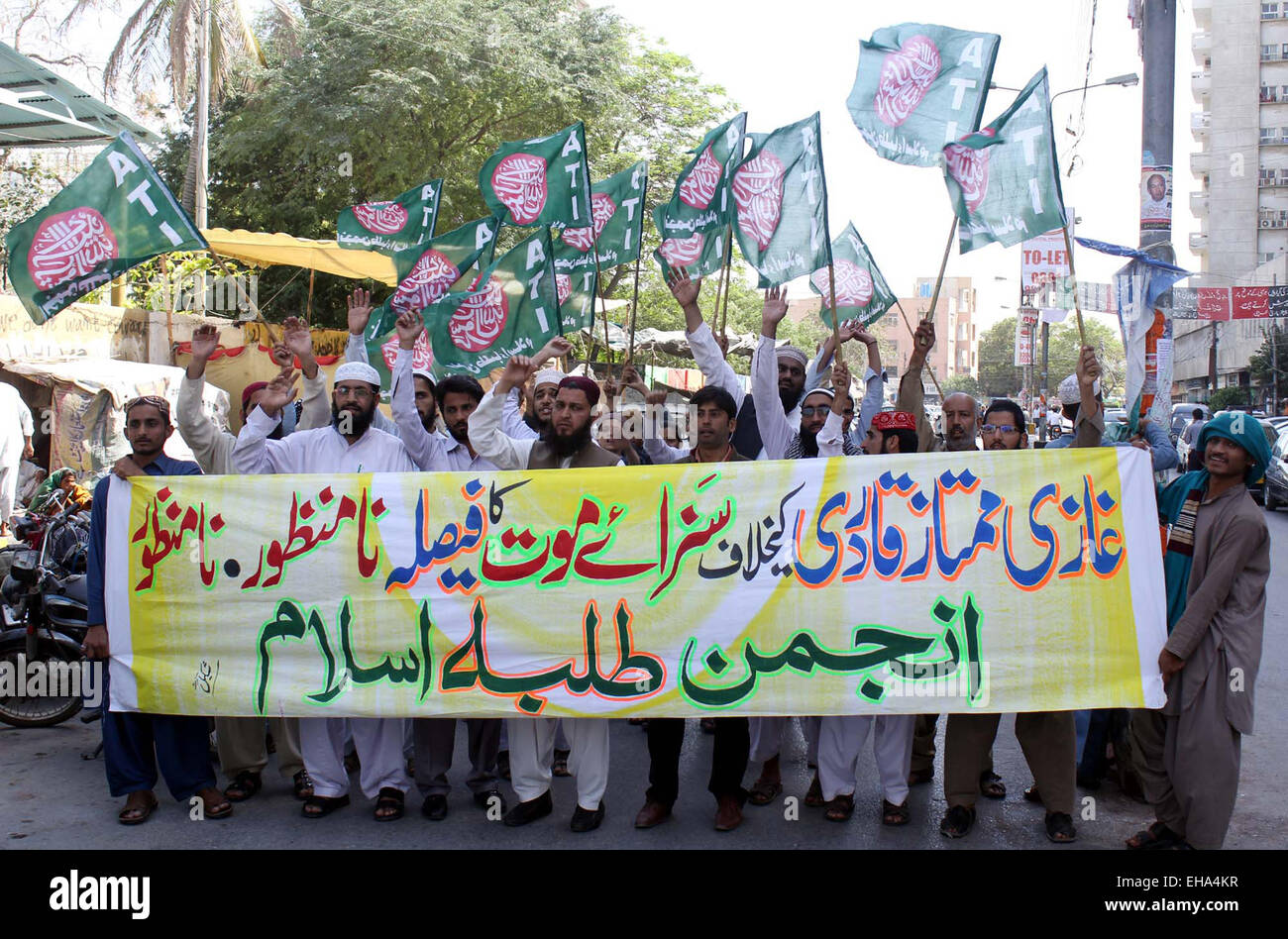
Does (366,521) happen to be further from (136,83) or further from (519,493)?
(136,83)

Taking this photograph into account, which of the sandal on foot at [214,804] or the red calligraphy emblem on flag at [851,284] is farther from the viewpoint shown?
the red calligraphy emblem on flag at [851,284]

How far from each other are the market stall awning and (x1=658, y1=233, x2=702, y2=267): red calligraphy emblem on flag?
7011mm

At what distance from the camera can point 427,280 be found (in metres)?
7.01

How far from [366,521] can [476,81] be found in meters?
16.3

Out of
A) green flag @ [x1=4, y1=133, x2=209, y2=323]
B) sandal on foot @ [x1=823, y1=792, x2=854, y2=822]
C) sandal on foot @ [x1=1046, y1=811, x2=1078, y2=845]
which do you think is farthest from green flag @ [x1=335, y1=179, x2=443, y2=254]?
sandal on foot @ [x1=1046, y1=811, x2=1078, y2=845]

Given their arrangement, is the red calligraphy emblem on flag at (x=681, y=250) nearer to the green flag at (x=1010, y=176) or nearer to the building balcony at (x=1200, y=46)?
the green flag at (x=1010, y=176)

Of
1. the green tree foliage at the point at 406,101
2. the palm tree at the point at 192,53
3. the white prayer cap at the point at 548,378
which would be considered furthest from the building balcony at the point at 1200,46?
the white prayer cap at the point at 548,378

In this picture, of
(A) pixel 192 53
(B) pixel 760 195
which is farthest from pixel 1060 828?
(A) pixel 192 53

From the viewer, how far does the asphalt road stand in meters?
4.54

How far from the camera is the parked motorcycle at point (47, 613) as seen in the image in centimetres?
602

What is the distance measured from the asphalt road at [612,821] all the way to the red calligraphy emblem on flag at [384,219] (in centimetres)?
436

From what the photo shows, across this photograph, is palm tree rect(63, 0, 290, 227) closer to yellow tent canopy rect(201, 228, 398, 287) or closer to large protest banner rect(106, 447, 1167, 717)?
yellow tent canopy rect(201, 228, 398, 287)

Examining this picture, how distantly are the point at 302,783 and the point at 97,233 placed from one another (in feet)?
9.14

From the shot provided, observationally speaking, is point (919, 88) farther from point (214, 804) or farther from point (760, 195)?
point (214, 804)
